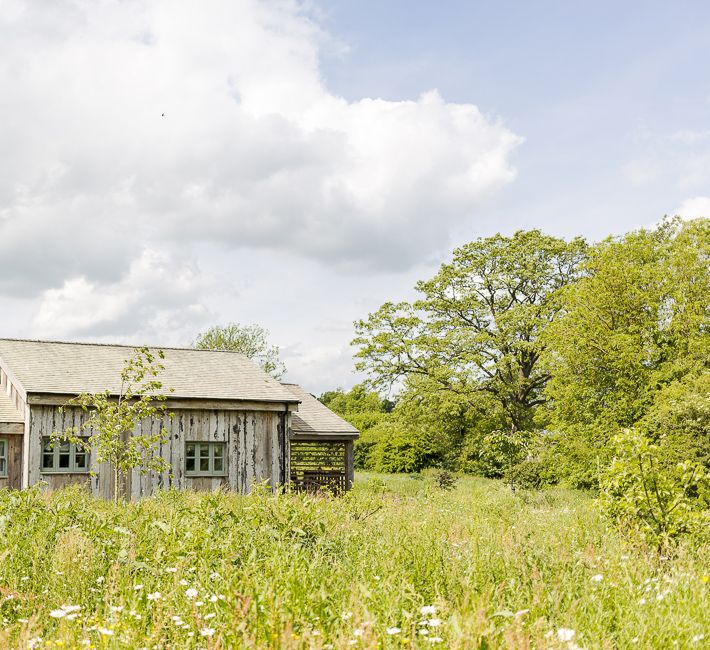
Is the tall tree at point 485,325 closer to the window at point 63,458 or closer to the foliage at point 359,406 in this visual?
the foliage at point 359,406

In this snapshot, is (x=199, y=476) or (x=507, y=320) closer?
(x=199, y=476)

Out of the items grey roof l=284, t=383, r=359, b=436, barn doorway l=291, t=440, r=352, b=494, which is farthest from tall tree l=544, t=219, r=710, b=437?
barn doorway l=291, t=440, r=352, b=494

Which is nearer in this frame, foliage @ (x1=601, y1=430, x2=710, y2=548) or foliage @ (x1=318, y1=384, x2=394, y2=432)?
foliage @ (x1=601, y1=430, x2=710, y2=548)

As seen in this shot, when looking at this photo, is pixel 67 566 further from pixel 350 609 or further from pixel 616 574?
pixel 616 574

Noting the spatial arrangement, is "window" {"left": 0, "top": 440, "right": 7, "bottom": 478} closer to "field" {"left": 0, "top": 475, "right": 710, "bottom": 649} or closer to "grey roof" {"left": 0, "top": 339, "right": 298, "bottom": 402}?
"grey roof" {"left": 0, "top": 339, "right": 298, "bottom": 402}

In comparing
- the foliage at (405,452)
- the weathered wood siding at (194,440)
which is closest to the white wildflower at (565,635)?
the weathered wood siding at (194,440)

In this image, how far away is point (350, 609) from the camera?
442cm

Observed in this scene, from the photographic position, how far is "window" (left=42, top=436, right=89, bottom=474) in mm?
18516

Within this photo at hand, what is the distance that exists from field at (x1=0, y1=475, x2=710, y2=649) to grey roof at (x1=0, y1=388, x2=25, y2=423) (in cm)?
1184

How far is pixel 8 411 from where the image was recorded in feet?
63.1

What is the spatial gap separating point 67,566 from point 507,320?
24535 millimetres

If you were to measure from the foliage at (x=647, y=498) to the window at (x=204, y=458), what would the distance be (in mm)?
13706

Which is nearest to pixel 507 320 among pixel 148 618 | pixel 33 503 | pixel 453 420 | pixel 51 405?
pixel 453 420

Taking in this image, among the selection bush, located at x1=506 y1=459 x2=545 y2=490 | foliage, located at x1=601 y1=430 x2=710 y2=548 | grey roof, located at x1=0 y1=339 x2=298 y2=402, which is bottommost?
bush, located at x1=506 y1=459 x2=545 y2=490
